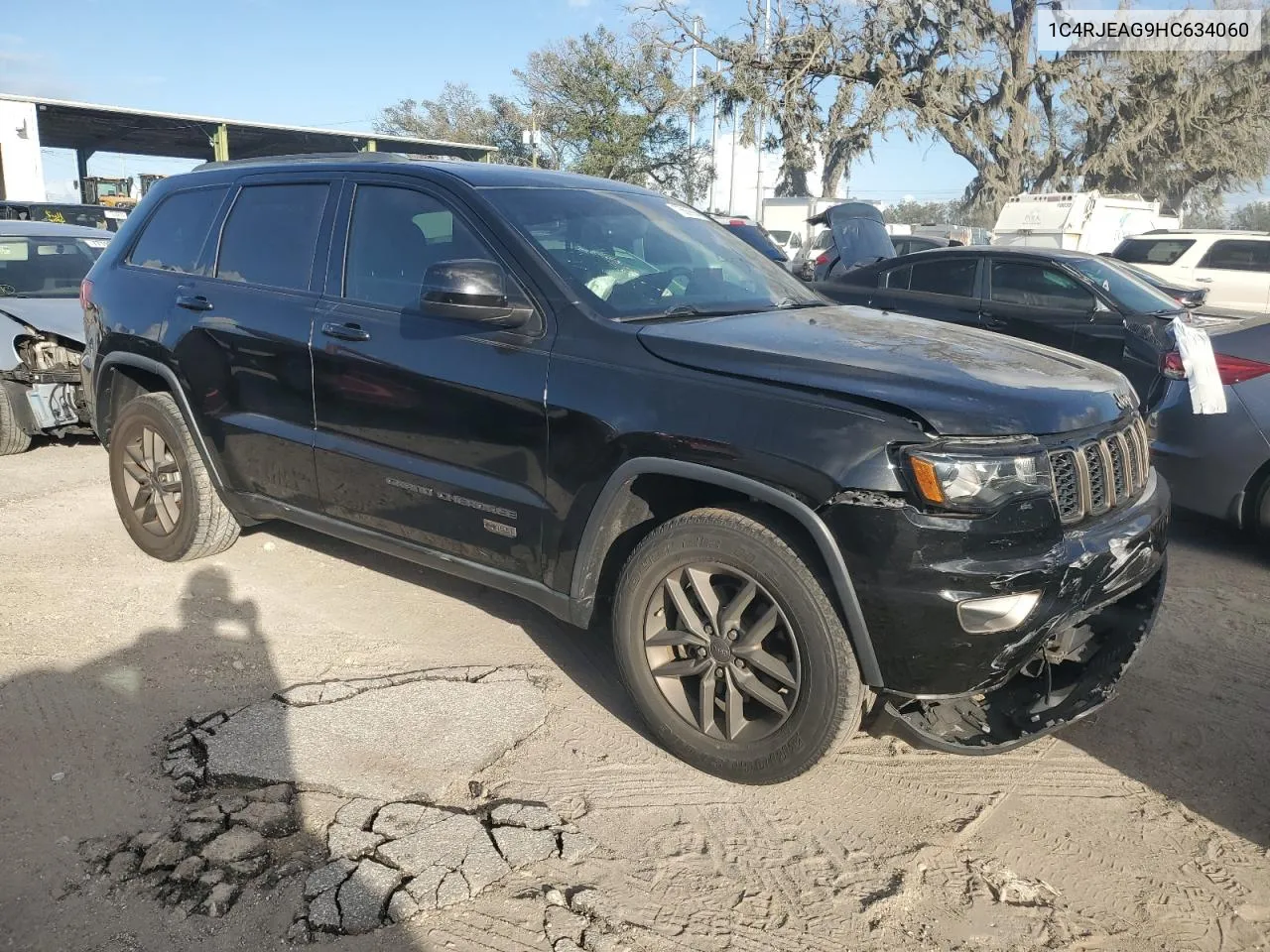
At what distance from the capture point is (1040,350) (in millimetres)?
3506

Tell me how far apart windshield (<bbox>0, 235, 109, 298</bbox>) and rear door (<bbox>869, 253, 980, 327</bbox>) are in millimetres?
6689

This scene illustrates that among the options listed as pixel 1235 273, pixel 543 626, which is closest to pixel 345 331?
pixel 543 626

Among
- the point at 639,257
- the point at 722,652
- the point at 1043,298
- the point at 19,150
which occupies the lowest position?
the point at 722,652

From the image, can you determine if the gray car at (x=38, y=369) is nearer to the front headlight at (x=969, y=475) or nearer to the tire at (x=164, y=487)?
the tire at (x=164, y=487)

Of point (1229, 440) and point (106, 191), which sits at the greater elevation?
point (106, 191)

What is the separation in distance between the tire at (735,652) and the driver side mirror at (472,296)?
914mm

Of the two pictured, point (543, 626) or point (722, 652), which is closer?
point (722, 652)

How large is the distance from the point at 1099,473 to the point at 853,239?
7.95 metres

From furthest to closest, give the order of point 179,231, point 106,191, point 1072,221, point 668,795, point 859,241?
point 106,191 < point 1072,221 < point 859,241 < point 179,231 < point 668,795

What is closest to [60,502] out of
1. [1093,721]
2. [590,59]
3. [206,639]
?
[206,639]

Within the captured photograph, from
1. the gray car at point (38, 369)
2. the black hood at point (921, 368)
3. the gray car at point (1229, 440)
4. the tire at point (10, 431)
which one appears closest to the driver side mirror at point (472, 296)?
the black hood at point (921, 368)

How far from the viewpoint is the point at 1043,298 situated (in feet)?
26.8

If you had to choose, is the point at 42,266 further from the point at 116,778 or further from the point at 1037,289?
the point at 1037,289

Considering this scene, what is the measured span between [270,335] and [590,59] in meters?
35.4
